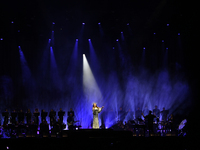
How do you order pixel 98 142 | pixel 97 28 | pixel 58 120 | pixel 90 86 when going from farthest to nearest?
pixel 90 86, pixel 97 28, pixel 58 120, pixel 98 142

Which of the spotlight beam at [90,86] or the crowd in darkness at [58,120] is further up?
the spotlight beam at [90,86]

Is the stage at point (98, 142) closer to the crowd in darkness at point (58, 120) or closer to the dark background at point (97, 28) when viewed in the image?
the crowd in darkness at point (58, 120)

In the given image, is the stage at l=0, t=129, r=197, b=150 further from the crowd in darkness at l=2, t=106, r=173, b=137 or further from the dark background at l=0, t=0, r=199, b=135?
the dark background at l=0, t=0, r=199, b=135

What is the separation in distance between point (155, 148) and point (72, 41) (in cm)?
1048

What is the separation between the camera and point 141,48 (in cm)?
1795

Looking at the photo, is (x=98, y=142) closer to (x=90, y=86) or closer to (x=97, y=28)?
(x=90, y=86)

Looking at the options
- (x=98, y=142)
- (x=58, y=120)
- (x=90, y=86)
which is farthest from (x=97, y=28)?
(x=98, y=142)

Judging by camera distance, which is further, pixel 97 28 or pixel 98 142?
pixel 97 28

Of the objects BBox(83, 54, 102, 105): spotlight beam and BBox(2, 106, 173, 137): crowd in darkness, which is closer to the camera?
BBox(2, 106, 173, 137): crowd in darkness

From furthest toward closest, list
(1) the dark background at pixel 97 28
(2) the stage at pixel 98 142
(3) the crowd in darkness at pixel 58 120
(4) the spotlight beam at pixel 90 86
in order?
1. (4) the spotlight beam at pixel 90 86
2. (1) the dark background at pixel 97 28
3. (3) the crowd in darkness at pixel 58 120
4. (2) the stage at pixel 98 142

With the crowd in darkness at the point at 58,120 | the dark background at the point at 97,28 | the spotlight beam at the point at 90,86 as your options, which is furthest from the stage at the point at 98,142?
the spotlight beam at the point at 90,86

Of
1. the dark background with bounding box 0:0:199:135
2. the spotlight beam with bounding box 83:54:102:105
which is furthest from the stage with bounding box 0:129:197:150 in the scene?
the spotlight beam with bounding box 83:54:102:105

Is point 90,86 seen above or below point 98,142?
above

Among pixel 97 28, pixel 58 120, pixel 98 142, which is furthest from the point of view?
pixel 97 28
